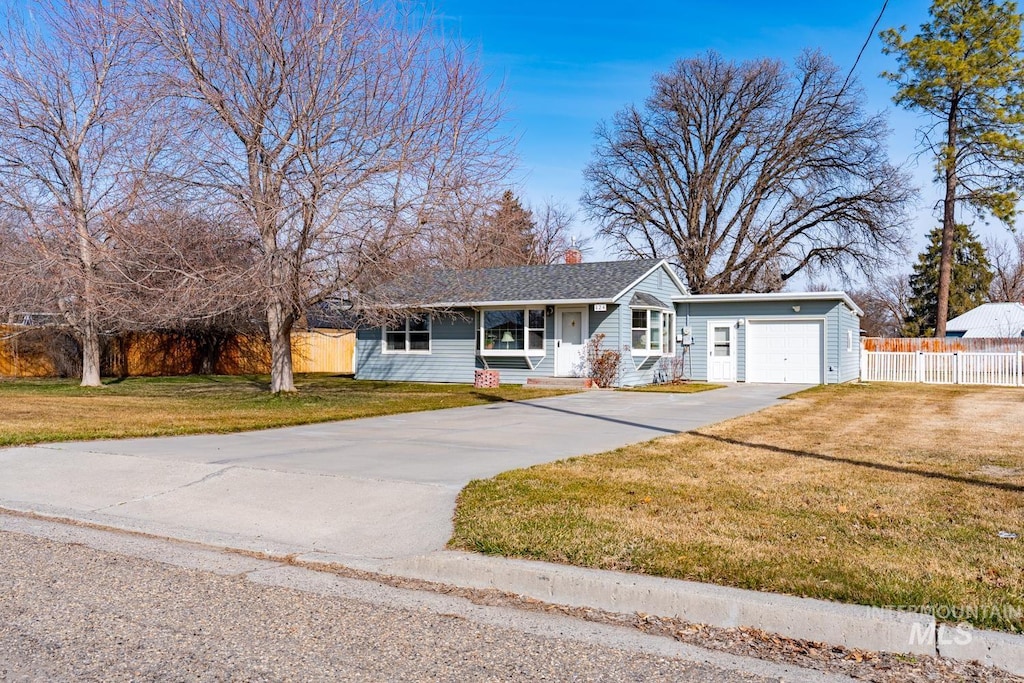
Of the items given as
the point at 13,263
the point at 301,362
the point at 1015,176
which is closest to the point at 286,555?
the point at 13,263

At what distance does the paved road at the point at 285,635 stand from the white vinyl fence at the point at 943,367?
26.5m

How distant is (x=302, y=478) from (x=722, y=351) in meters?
21.2

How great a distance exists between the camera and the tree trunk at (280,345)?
1867 cm

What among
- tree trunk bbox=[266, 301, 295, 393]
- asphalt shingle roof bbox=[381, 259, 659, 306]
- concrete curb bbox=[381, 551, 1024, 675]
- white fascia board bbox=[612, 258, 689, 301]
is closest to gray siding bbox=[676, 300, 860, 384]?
white fascia board bbox=[612, 258, 689, 301]

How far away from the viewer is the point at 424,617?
4.89m

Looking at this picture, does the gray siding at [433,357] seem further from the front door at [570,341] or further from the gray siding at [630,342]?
the gray siding at [630,342]

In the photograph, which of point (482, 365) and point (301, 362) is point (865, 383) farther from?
point (301, 362)

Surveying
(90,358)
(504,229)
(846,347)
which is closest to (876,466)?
(504,229)

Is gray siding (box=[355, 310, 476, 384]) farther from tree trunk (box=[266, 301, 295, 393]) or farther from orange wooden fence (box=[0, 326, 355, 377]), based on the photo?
tree trunk (box=[266, 301, 295, 393])

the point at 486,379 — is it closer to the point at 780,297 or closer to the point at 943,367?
the point at 780,297

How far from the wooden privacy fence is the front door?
424 inches

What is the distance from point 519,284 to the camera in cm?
2655

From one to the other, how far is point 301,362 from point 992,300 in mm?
53660

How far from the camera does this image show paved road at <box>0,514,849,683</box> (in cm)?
400
